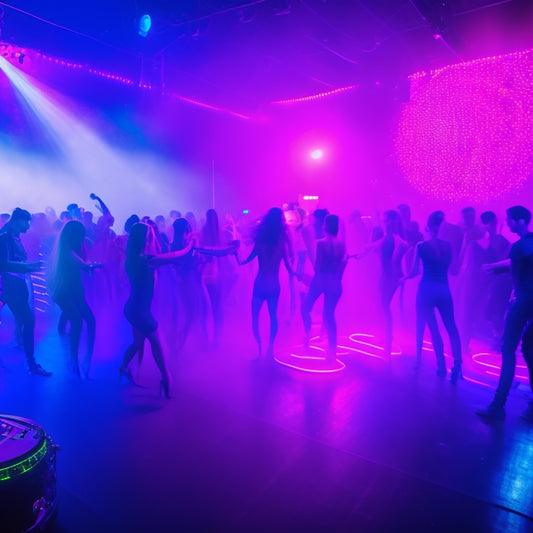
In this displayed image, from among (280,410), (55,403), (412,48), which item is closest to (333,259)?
(280,410)

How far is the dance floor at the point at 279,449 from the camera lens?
2.54 metres

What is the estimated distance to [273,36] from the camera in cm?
912

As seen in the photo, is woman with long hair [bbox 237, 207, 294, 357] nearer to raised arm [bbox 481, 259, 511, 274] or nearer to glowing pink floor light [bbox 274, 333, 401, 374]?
glowing pink floor light [bbox 274, 333, 401, 374]

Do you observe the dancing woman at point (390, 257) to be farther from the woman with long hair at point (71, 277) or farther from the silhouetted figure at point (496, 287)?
the woman with long hair at point (71, 277)

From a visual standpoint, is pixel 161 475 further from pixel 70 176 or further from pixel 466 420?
pixel 70 176

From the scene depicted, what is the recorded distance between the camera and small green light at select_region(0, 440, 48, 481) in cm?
195

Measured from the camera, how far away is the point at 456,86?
34.0 feet

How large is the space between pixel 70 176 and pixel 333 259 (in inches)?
401

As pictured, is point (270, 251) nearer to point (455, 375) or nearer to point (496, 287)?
point (455, 375)

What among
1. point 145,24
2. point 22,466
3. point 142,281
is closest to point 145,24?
point 145,24

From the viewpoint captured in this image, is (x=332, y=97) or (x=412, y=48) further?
(x=332, y=97)

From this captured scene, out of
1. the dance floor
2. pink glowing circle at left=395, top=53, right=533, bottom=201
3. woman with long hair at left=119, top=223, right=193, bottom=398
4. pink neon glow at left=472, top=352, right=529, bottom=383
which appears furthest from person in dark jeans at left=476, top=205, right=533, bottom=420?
pink glowing circle at left=395, top=53, right=533, bottom=201

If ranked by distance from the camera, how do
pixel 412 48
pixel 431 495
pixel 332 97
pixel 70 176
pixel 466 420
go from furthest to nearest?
pixel 332 97
pixel 70 176
pixel 412 48
pixel 466 420
pixel 431 495

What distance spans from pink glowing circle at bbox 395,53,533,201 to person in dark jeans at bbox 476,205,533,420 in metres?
6.44
